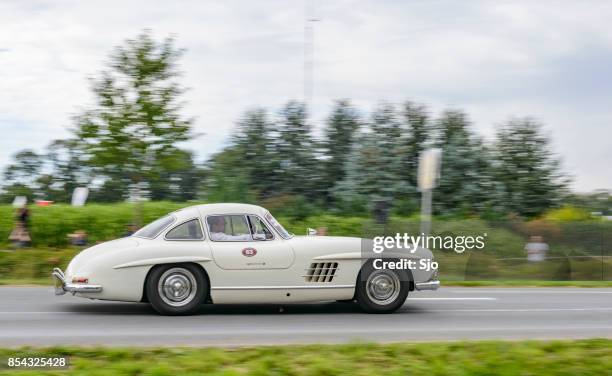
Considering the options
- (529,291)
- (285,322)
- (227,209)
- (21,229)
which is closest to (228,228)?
(227,209)

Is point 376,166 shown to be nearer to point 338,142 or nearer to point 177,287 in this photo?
point 338,142

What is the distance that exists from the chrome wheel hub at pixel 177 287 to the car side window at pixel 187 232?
0.49 m

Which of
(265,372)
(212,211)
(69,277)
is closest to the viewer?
(265,372)

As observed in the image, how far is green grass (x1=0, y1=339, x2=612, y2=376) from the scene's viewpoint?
7.52 meters

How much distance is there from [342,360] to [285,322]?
9.35ft

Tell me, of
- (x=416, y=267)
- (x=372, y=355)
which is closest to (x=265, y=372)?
(x=372, y=355)

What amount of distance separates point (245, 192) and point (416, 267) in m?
17.2

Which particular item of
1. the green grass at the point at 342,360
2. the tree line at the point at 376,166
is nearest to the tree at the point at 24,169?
the tree line at the point at 376,166

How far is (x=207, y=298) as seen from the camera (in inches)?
440

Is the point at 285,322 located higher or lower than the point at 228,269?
lower

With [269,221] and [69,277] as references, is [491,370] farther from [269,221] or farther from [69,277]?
[69,277]

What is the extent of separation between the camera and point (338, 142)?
110 ft

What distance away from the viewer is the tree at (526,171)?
32406mm

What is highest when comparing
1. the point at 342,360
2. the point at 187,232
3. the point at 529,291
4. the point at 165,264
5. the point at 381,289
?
the point at 187,232
